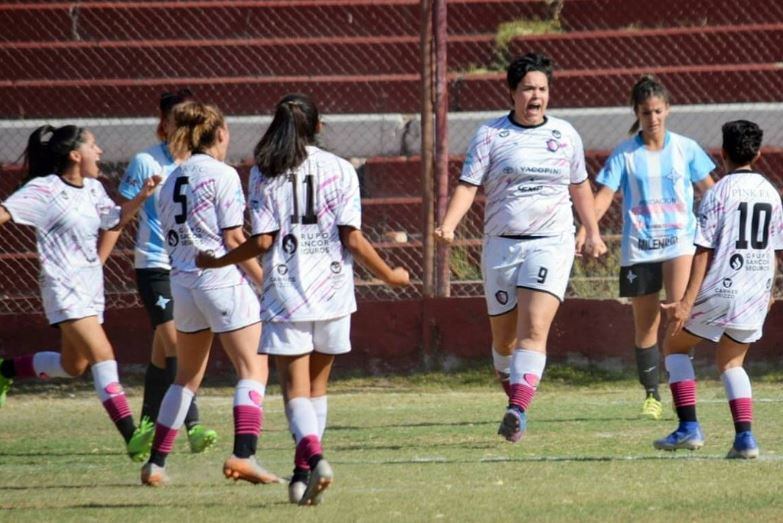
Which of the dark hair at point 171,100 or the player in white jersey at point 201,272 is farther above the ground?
the dark hair at point 171,100

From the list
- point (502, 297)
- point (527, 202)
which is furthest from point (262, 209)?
point (502, 297)

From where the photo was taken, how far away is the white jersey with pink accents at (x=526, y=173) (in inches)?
336

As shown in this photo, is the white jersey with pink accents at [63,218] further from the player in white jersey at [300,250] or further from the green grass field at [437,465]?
the player in white jersey at [300,250]

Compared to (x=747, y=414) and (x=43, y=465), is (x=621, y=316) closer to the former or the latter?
(x=747, y=414)

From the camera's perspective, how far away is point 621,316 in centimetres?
1255

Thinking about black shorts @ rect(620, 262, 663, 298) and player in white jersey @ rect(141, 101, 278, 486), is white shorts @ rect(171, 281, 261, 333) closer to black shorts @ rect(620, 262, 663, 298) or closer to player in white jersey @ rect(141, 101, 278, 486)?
player in white jersey @ rect(141, 101, 278, 486)

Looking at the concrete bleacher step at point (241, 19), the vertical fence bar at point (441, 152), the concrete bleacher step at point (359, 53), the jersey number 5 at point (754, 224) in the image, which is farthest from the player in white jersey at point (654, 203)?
the concrete bleacher step at point (241, 19)

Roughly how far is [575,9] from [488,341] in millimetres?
6202

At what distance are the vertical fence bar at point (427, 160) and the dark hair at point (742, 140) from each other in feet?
16.8

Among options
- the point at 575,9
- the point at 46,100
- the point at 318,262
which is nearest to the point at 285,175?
the point at 318,262

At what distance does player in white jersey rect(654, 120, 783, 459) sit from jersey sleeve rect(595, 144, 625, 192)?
7.23 ft

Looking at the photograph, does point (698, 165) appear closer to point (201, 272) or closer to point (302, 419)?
point (201, 272)

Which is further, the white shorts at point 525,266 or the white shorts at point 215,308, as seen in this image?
the white shorts at point 525,266

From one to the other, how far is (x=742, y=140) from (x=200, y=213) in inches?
111
